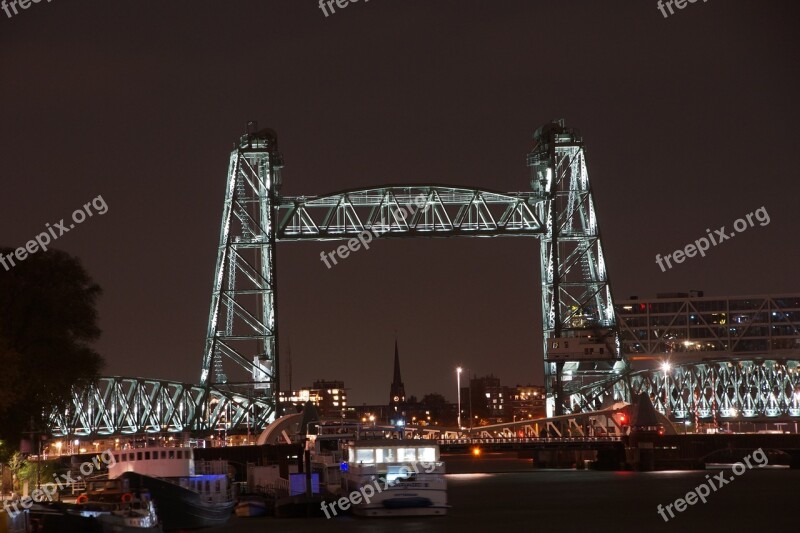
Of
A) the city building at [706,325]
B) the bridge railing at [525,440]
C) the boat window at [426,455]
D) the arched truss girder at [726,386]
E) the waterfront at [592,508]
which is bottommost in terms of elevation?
the waterfront at [592,508]

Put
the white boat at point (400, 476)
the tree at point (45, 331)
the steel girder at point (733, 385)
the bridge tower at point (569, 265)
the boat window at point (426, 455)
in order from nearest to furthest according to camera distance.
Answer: the tree at point (45, 331), the white boat at point (400, 476), the boat window at point (426, 455), the bridge tower at point (569, 265), the steel girder at point (733, 385)

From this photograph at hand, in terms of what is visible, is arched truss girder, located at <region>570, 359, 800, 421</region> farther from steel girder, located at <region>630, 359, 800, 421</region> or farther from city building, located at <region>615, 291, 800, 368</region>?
city building, located at <region>615, 291, 800, 368</region>

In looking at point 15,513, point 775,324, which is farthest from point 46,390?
point 775,324

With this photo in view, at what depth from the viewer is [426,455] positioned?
48.3 metres

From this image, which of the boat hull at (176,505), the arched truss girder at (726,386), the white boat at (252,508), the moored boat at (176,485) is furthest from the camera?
the arched truss girder at (726,386)

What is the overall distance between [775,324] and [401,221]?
61745mm

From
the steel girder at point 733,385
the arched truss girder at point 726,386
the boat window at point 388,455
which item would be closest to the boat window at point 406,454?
the boat window at point 388,455

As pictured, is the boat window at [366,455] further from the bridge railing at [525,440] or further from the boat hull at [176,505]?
the bridge railing at [525,440]

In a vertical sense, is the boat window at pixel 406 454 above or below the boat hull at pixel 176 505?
above

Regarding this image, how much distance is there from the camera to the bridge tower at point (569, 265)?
7538cm

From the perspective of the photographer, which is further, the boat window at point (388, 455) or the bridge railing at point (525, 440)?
the bridge railing at point (525, 440)

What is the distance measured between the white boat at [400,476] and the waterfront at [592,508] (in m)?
0.48

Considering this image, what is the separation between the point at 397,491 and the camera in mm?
47219

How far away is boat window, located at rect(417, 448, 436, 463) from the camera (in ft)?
158
